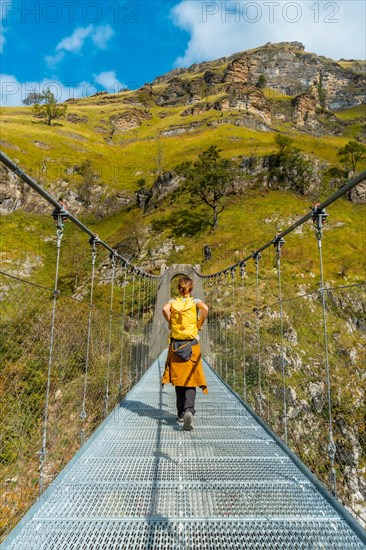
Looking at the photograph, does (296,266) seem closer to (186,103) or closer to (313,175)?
(313,175)

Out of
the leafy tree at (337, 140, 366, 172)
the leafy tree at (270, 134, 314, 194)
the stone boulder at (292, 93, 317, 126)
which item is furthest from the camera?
the stone boulder at (292, 93, 317, 126)

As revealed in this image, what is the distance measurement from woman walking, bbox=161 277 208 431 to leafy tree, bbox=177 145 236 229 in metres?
19.1

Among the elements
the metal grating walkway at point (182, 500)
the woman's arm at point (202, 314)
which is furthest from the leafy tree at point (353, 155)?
the metal grating walkway at point (182, 500)

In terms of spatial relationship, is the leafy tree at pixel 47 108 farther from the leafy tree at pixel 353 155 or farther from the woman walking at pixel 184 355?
the woman walking at pixel 184 355

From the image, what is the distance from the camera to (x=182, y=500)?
1745mm

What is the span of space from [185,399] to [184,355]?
40 centimetres

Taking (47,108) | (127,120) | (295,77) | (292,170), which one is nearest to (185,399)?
(292,170)

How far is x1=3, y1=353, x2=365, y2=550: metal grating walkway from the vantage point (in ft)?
4.69

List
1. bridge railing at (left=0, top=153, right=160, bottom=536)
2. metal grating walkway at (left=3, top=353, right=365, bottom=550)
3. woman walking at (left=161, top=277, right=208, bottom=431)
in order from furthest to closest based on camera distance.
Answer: bridge railing at (left=0, top=153, right=160, bottom=536)
woman walking at (left=161, top=277, right=208, bottom=431)
metal grating walkway at (left=3, top=353, right=365, bottom=550)

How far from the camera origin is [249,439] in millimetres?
2713

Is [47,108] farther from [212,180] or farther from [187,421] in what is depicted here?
[187,421]

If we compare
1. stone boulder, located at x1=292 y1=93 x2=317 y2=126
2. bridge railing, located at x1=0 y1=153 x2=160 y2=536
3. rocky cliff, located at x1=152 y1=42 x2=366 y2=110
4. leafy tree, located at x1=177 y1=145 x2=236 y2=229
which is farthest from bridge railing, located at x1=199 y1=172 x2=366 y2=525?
→ rocky cliff, located at x1=152 y1=42 x2=366 y2=110

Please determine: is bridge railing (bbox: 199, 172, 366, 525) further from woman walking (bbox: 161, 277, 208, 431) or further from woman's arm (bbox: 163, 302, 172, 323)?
woman's arm (bbox: 163, 302, 172, 323)

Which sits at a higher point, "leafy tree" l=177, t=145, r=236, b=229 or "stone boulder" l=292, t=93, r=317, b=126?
"stone boulder" l=292, t=93, r=317, b=126
